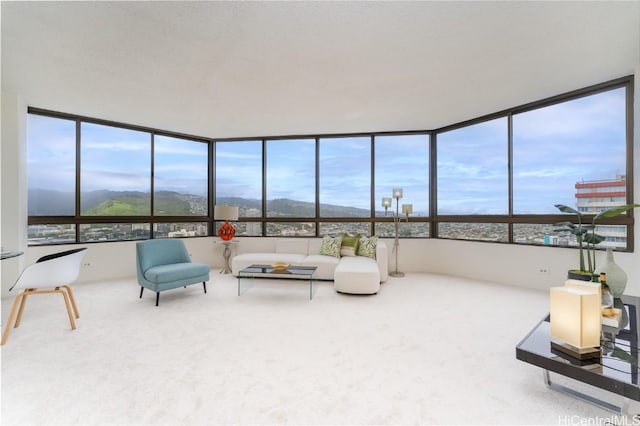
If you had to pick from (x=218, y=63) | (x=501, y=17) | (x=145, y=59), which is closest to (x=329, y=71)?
(x=218, y=63)

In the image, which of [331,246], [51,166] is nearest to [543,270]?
[331,246]

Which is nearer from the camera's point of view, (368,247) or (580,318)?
(580,318)

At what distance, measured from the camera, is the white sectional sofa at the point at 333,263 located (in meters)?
4.02

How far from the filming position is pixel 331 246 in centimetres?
522

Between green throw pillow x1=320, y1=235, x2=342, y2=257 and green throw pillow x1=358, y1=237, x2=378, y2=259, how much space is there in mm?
414

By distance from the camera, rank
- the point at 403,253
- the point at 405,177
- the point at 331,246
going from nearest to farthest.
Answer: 1. the point at 331,246
2. the point at 403,253
3. the point at 405,177

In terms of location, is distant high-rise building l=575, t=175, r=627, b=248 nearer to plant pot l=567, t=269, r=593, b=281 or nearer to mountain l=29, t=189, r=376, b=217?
plant pot l=567, t=269, r=593, b=281

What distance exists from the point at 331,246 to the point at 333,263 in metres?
0.50

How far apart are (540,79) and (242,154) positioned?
211 inches

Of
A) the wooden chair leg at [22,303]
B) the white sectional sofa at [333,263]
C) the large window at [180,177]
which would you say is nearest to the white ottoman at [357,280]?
the white sectional sofa at [333,263]

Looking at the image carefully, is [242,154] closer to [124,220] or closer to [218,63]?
[124,220]

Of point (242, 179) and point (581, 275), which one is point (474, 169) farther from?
point (242, 179)

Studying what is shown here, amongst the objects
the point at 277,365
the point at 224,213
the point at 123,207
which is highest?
the point at 123,207

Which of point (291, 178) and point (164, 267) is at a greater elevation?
point (291, 178)
